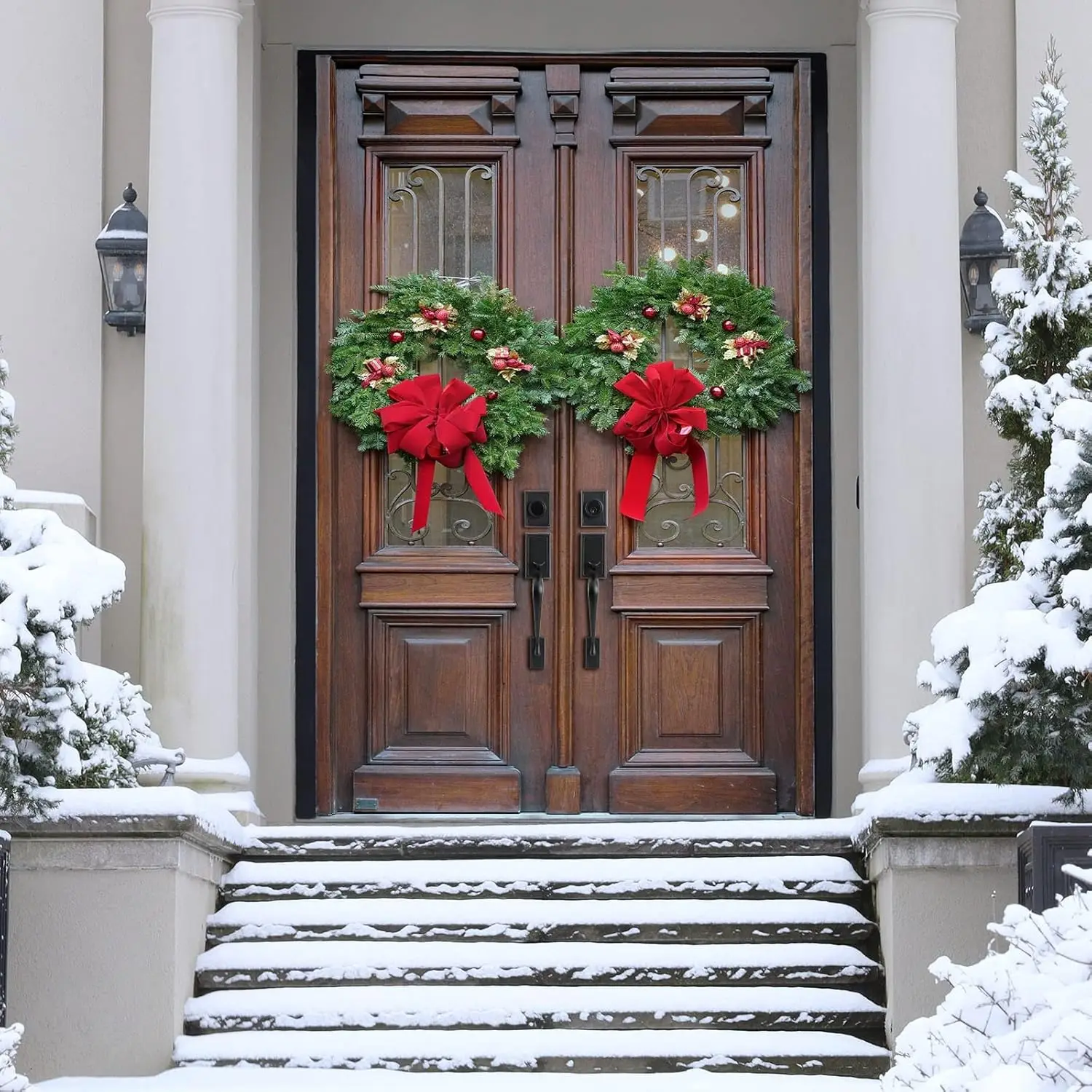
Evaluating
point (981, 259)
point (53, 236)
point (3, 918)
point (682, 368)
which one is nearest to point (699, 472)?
point (682, 368)

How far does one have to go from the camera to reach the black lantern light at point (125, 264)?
752 cm

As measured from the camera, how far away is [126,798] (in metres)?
5.75

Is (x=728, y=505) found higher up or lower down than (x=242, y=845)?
higher up

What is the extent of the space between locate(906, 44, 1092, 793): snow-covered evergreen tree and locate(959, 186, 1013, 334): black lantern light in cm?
125

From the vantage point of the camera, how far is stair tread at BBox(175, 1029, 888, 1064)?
5512 millimetres

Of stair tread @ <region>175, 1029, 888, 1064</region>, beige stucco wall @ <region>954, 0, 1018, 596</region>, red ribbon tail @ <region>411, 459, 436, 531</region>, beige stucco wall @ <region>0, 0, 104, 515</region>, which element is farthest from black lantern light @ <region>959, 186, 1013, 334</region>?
beige stucco wall @ <region>0, 0, 104, 515</region>

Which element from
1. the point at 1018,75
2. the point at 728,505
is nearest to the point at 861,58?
the point at 1018,75

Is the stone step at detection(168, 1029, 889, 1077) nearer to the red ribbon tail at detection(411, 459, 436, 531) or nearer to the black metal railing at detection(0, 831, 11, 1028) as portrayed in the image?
the black metal railing at detection(0, 831, 11, 1028)

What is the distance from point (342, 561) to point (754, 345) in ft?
6.39

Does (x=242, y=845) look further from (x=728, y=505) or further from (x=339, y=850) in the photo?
(x=728, y=505)

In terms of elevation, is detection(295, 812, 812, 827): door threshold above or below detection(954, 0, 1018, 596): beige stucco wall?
below

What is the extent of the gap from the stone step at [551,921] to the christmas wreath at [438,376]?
217 centimetres

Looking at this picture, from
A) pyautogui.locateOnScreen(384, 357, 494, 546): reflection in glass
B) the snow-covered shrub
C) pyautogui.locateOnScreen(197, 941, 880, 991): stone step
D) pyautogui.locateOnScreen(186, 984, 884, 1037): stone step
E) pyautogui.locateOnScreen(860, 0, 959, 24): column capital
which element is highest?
pyautogui.locateOnScreen(860, 0, 959, 24): column capital

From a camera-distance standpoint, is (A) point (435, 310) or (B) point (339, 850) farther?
(A) point (435, 310)
